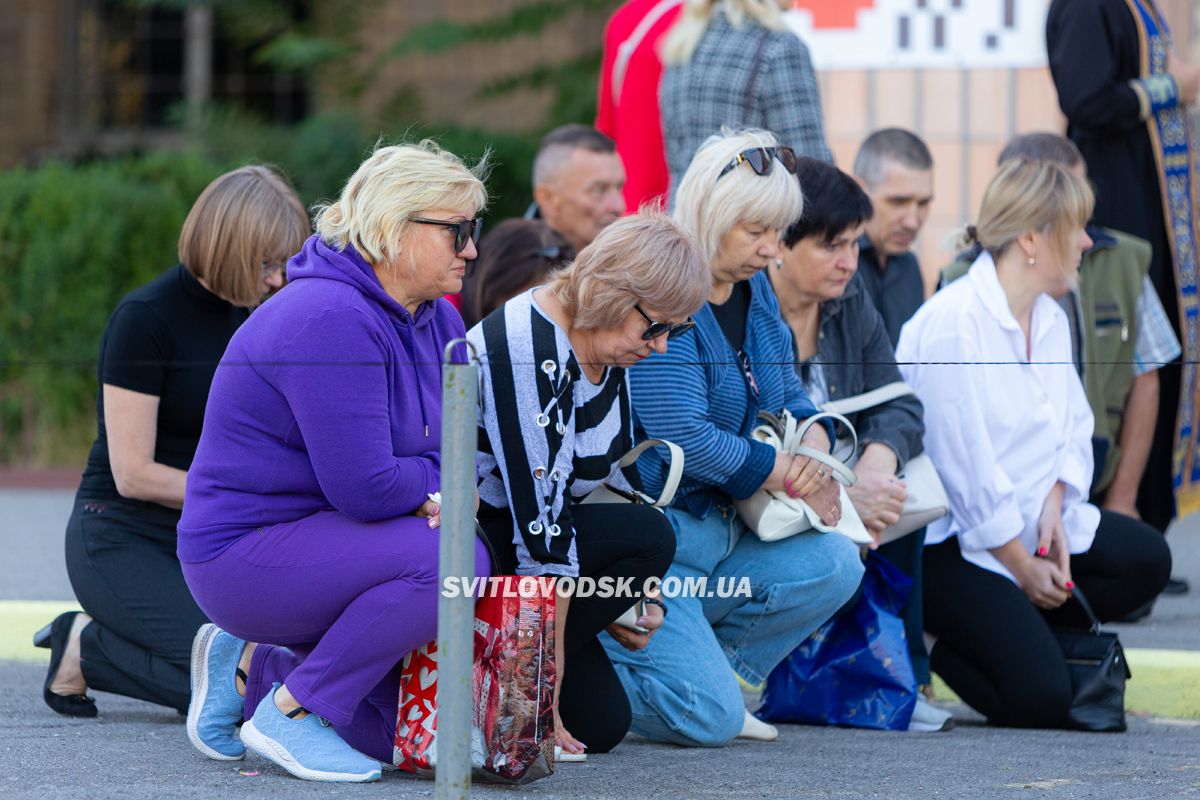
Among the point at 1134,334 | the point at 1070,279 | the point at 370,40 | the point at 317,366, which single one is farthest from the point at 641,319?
the point at 370,40

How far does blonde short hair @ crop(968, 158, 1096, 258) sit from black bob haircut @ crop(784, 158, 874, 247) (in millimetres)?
458

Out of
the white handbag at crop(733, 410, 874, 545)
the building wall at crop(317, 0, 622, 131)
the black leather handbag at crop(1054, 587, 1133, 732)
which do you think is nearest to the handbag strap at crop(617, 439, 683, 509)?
the white handbag at crop(733, 410, 874, 545)

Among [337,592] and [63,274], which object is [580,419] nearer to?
[337,592]

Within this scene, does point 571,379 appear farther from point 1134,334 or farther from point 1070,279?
point 1134,334

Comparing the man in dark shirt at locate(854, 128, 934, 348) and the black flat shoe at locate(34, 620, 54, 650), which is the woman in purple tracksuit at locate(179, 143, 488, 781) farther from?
the man in dark shirt at locate(854, 128, 934, 348)

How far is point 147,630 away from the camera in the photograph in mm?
4465

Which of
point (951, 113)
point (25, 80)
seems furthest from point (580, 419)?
point (25, 80)

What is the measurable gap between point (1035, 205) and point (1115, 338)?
0.95 meters

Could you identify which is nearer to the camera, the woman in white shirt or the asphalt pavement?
the asphalt pavement

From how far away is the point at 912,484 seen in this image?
4785 mm

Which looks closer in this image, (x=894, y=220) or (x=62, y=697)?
(x=62, y=697)

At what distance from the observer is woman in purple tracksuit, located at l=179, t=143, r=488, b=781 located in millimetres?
3713

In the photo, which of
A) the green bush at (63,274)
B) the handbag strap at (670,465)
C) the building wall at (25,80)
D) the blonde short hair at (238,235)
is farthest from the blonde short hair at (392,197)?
the building wall at (25,80)

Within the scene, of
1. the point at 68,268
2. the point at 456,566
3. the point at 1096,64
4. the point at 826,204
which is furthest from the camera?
the point at 68,268
